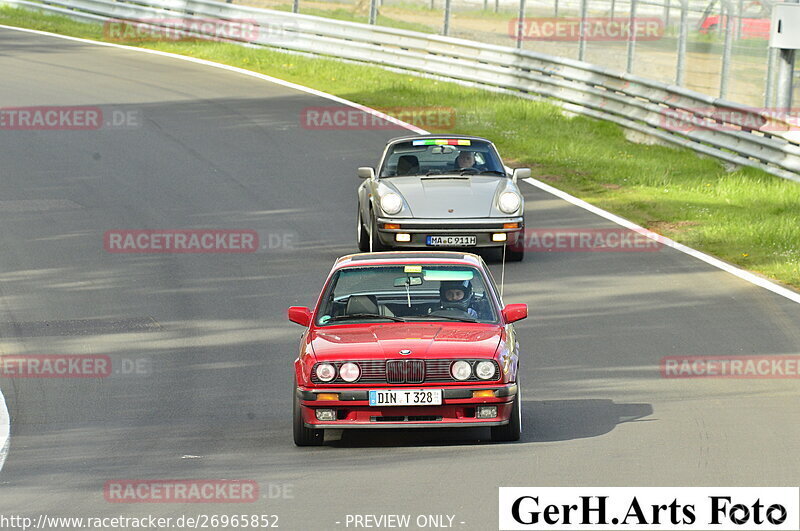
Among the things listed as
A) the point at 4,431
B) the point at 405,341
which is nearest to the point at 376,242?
the point at 405,341

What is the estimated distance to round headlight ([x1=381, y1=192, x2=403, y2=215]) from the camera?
16.6 m

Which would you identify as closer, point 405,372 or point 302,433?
point 405,372

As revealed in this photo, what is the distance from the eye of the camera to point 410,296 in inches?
431

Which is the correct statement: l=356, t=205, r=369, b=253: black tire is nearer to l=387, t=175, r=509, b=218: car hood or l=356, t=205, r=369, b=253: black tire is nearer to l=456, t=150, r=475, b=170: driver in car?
l=387, t=175, r=509, b=218: car hood

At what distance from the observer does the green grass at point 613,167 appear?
719 inches

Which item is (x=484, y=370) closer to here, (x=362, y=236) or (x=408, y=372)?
(x=408, y=372)

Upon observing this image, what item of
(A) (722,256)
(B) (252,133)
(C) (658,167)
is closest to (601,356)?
(A) (722,256)

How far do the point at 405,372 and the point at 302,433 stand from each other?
880mm

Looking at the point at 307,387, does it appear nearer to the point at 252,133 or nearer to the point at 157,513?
the point at 157,513

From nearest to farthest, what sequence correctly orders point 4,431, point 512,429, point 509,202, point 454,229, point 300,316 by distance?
point 512,429
point 4,431
point 300,316
point 454,229
point 509,202

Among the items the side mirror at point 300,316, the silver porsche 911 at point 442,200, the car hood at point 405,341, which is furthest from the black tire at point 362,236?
the car hood at point 405,341

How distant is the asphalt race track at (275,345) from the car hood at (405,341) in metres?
0.70

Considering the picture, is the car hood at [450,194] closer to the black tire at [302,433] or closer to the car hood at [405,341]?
the car hood at [405,341]

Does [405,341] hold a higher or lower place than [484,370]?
higher
